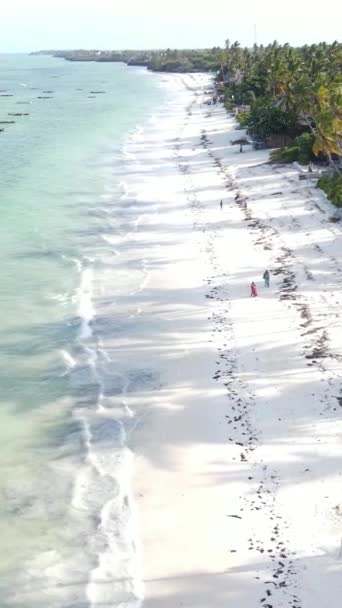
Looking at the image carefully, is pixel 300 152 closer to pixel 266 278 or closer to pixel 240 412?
pixel 266 278

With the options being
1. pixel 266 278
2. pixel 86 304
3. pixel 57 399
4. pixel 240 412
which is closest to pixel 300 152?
pixel 266 278

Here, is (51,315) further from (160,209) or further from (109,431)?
(160,209)

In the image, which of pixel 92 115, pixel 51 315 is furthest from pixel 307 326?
pixel 92 115

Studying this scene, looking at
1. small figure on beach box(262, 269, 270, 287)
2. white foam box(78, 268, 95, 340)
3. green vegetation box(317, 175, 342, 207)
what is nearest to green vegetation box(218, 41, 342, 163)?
green vegetation box(317, 175, 342, 207)

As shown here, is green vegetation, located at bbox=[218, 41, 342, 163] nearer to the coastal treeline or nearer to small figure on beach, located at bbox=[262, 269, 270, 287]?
the coastal treeline

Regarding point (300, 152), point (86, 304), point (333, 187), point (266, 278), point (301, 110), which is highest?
point (301, 110)

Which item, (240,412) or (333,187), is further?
(333,187)

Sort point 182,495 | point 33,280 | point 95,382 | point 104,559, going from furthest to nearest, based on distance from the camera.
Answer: point 33,280
point 95,382
point 182,495
point 104,559
